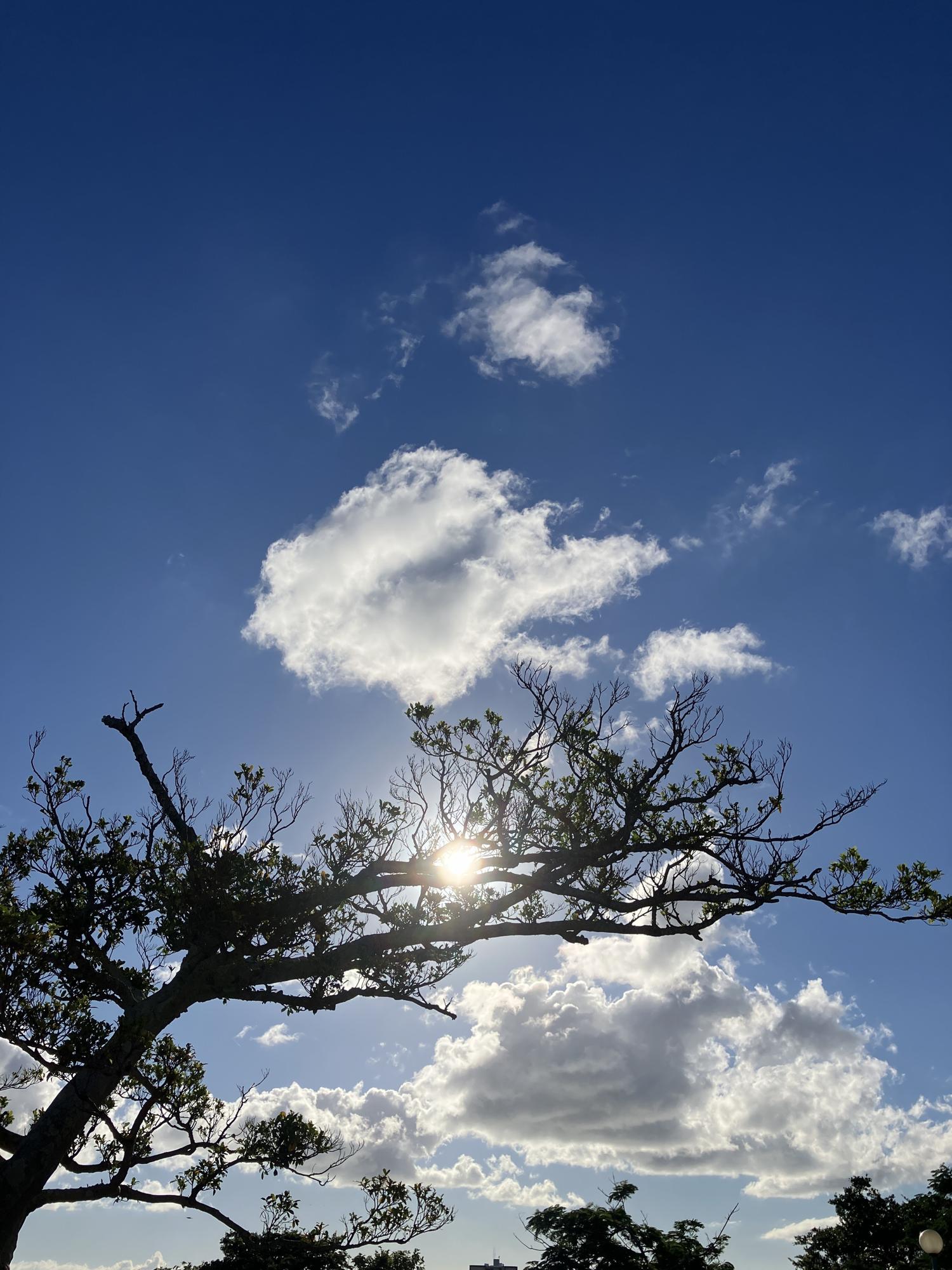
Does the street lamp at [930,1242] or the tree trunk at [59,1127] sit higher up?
the tree trunk at [59,1127]

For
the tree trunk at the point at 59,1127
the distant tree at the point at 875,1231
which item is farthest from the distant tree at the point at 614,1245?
the tree trunk at the point at 59,1127

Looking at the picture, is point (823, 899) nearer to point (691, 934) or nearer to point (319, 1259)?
point (691, 934)

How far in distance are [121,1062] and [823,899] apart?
415 inches

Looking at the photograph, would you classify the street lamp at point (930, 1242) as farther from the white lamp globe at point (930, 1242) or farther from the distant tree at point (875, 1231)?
the distant tree at point (875, 1231)

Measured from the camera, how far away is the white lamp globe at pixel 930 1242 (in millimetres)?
15859

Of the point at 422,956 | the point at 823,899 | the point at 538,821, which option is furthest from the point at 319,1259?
the point at 823,899

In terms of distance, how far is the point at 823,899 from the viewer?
13281mm

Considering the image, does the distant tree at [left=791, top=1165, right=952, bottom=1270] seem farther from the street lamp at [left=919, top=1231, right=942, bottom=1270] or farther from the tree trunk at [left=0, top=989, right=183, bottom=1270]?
the tree trunk at [left=0, top=989, right=183, bottom=1270]

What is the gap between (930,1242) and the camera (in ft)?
52.5

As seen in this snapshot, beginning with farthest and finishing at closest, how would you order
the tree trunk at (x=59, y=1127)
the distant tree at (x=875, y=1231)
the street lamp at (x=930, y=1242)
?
the distant tree at (x=875, y=1231) < the street lamp at (x=930, y=1242) < the tree trunk at (x=59, y=1127)

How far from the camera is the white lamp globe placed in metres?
15.9

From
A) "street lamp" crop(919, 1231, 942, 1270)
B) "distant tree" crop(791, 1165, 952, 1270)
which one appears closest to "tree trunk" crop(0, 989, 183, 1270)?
"street lamp" crop(919, 1231, 942, 1270)

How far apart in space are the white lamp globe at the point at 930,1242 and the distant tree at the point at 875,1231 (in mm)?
15768

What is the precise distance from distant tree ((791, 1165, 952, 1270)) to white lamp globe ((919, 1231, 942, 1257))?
15768mm
